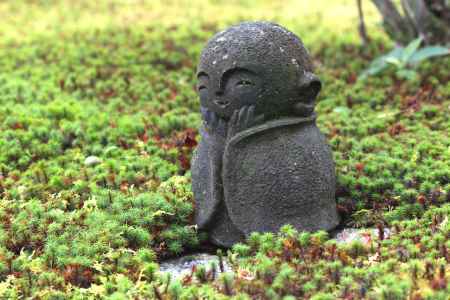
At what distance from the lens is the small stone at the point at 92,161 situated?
5223 mm

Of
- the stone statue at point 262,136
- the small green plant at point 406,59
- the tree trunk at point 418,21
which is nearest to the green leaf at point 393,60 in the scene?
the small green plant at point 406,59

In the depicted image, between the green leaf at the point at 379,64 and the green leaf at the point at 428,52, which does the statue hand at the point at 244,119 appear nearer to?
the green leaf at the point at 379,64

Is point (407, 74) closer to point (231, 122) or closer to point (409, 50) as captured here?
point (409, 50)

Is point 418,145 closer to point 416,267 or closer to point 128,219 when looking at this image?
point 416,267

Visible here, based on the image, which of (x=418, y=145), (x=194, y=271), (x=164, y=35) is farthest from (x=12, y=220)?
(x=164, y=35)

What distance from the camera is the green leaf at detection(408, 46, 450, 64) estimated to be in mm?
6590

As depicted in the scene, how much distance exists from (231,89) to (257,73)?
19cm

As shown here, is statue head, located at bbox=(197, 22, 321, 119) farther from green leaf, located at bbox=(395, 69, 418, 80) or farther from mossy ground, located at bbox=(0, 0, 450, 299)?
green leaf, located at bbox=(395, 69, 418, 80)

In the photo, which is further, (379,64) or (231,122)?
(379,64)

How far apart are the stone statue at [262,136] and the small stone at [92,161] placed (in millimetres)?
1422

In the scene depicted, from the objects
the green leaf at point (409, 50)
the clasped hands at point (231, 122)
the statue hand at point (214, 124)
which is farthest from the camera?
the green leaf at point (409, 50)

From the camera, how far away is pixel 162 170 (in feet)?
16.3

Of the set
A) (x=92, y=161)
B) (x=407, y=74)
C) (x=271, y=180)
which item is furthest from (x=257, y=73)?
(x=407, y=74)

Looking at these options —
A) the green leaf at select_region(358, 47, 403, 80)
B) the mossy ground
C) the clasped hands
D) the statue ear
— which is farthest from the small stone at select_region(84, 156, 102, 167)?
the green leaf at select_region(358, 47, 403, 80)
